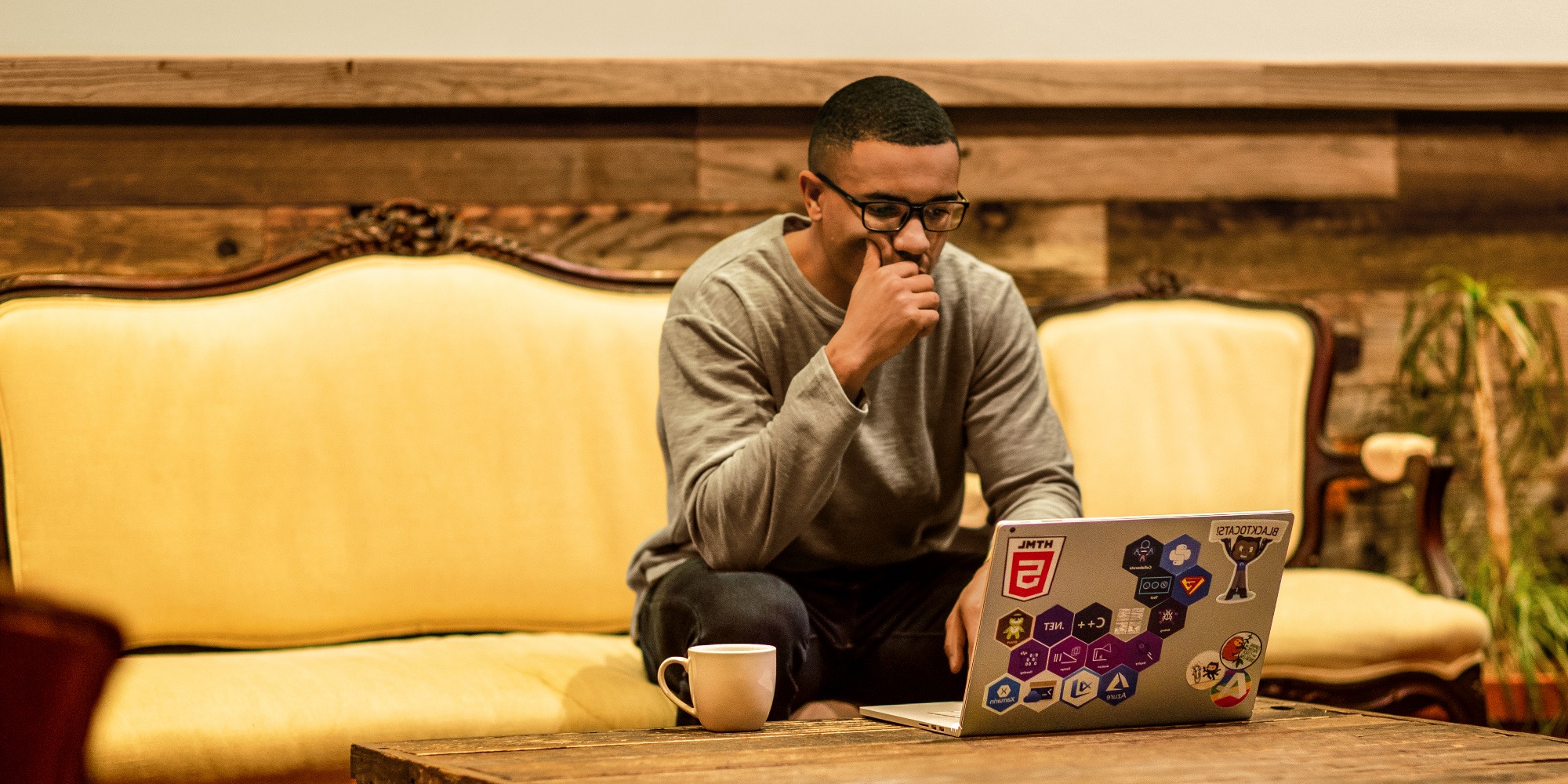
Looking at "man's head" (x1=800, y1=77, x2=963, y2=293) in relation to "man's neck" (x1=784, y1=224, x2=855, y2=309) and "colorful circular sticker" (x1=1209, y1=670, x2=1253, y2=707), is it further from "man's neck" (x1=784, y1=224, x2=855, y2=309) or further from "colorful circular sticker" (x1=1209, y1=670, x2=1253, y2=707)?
"colorful circular sticker" (x1=1209, y1=670, x2=1253, y2=707)

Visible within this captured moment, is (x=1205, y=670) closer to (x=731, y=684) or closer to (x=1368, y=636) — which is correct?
(x=731, y=684)

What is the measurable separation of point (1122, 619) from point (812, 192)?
26.2 inches

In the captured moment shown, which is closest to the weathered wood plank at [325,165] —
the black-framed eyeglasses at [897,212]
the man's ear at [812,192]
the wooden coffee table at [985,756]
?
the man's ear at [812,192]

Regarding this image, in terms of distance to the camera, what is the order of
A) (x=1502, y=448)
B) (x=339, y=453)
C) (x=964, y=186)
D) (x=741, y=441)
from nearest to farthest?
(x=741, y=441) < (x=339, y=453) < (x=964, y=186) < (x=1502, y=448)

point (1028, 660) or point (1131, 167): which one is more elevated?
point (1131, 167)

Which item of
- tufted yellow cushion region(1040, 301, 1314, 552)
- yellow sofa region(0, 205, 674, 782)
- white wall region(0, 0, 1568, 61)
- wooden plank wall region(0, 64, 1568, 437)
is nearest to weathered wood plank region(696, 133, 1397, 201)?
wooden plank wall region(0, 64, 1568, 437)

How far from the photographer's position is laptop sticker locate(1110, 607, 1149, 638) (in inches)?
43.0

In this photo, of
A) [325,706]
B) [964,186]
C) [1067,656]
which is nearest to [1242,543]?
[1067,656]

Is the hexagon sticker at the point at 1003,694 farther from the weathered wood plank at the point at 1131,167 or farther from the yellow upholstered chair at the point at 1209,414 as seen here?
the weathered wood plank at the point at 1131,167

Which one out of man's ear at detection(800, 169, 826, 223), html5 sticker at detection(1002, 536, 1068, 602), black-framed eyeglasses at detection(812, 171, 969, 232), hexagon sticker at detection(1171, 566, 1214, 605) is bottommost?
hexagon sticker at detection(1171, 566, 1214, 605)

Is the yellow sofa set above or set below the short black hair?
below

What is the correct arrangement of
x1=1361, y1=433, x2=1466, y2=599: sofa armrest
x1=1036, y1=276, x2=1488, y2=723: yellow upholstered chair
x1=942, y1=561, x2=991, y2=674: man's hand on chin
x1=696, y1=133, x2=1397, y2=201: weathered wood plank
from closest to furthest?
1. x1=942, y1=561, x2=991, y2=674: man's hand on chin
2. x1=1361, y1=433, x2=1466, y2=599: sofa armrest
3. x1=1036, y1=276, x2=1488, y2=723: yellow upholstered chair
4. x1=696, y1=133, x2=1397, y2=201: weathered wood plank

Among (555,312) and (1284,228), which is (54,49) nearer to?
(555,312)

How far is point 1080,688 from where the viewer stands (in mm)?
1113
